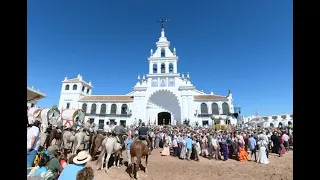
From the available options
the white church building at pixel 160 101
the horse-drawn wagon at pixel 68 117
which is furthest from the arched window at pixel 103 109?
the horse-drawn wagon at pixel 68 117

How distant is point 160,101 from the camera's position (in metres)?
40.6

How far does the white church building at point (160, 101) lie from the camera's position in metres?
37.6

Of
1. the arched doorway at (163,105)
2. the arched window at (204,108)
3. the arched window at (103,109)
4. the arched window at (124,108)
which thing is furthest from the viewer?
the arched window at (103,109)

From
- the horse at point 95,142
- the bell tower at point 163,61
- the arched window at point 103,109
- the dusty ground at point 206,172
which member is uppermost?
the bell tower at point 163,61

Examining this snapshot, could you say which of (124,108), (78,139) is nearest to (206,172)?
(78,139)

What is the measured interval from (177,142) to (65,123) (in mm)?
12176

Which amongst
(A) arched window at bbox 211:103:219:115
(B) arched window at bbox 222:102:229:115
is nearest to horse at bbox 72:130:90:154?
(A) arched window at bbox 211:103:219:115

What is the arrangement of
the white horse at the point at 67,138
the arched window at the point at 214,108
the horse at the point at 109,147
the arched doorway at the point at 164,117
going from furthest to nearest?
the arched doorway at the point at 164,117 → the arched window at the point at 214,108 → the white horse at the point at 67,138 → the horse at the point at 109,147

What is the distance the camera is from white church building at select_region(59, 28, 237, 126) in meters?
37.6

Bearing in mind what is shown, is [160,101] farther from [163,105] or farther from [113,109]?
[113,109]

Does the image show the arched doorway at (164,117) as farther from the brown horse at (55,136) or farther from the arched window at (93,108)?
the brown horse at (55,136)

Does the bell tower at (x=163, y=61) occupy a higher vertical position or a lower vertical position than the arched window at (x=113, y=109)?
higher

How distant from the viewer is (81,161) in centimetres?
388
